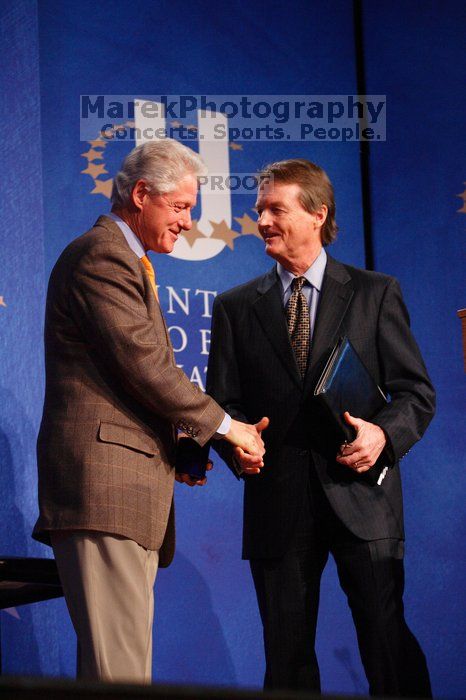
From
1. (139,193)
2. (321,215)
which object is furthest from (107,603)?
(321,215)

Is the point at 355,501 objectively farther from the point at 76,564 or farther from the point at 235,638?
the point at 235,638

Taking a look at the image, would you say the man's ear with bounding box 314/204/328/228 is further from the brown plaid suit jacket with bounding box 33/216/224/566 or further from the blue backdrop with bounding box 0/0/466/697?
the blue backdrop with bounding box 0/0/466/697

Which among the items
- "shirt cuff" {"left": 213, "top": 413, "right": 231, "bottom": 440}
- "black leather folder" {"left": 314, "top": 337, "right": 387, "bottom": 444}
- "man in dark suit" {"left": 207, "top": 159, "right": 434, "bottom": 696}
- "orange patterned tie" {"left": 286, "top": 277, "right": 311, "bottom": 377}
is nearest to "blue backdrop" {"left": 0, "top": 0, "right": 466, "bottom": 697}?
"man in dark suit" {"left": 207, "top": 159, "right": 434, "bottom": 696}

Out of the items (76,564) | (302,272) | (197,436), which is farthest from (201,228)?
(76,564)

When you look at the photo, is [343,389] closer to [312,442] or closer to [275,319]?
[312,442]

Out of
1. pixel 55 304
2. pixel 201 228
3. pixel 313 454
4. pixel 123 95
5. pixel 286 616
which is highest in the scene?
pixel 123 95

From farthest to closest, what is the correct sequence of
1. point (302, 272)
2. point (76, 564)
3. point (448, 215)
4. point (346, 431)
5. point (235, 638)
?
point (448, 215), point (235, 638), point (302, 272), point (346, 431), point (76, 564)

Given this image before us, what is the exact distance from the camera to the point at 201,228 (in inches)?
145

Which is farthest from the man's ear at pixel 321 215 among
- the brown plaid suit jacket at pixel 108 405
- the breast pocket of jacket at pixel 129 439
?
the breast pocket of jacket at pixel 129 439

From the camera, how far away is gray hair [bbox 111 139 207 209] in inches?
93.3

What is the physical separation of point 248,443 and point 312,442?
25 centimetres

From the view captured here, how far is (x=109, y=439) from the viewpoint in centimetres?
212

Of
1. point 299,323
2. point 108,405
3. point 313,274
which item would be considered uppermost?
point 313,274

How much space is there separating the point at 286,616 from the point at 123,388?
2.55 ft
